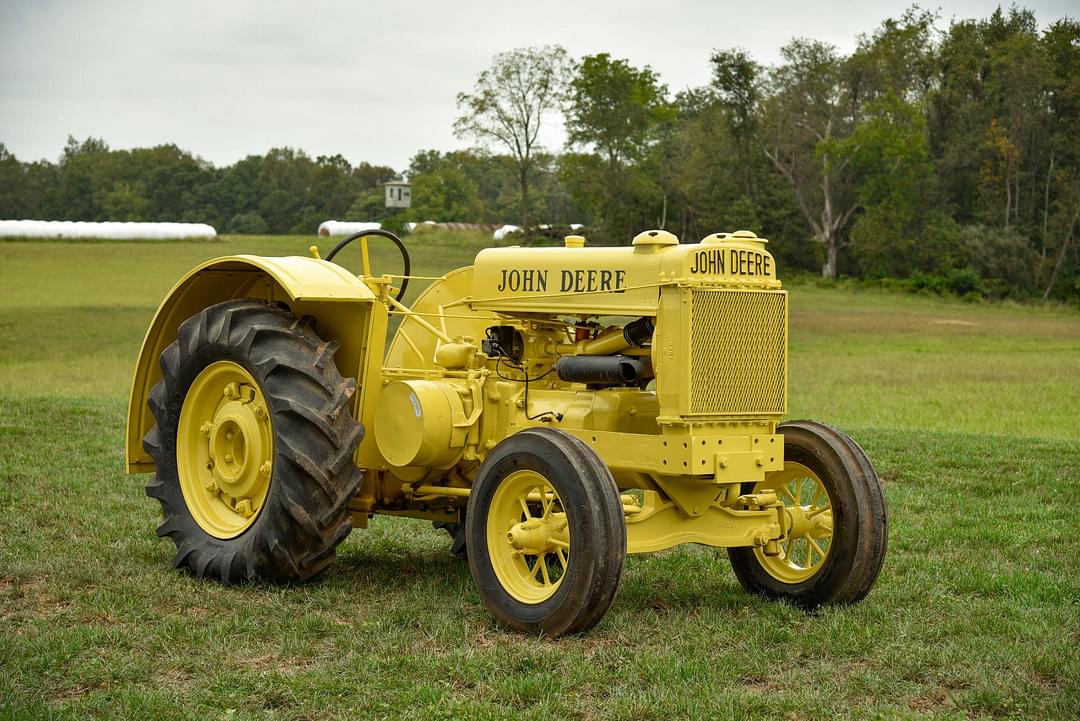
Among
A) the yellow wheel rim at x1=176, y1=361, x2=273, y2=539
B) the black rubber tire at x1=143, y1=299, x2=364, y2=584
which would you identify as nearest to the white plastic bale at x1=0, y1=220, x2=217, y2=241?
the yellow wheel rim at x1=176, y1=361, x2=273, y2=539

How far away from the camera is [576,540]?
5.56 meters

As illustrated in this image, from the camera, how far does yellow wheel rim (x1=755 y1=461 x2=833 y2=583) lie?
6445 millimetres

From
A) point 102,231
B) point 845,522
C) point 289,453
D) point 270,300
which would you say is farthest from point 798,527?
point 102,231

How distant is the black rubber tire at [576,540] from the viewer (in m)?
5.51

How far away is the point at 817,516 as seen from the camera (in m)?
6.46

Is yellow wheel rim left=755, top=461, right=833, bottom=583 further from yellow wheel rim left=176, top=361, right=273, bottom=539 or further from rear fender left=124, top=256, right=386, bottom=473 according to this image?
yellow wheel rim left=176, top=361, right=273, bottom=539

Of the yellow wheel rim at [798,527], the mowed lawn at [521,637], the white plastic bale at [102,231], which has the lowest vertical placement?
the mowed lawn at [521,637]

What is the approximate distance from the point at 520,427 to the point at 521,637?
125 centimetres

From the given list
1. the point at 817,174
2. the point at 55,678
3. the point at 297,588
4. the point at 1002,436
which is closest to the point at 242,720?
the point at 55,678

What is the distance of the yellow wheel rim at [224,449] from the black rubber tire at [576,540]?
1530 millimetres

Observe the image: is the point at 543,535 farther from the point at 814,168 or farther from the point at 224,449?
the point at 814,168

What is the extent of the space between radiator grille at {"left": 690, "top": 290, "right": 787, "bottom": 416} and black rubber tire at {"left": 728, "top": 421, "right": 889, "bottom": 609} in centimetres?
35

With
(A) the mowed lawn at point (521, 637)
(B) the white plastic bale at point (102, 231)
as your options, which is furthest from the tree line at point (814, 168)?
(A) the mowed lawn at point (521, 637)

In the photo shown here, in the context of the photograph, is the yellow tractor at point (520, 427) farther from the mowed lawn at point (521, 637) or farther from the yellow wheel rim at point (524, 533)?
the mowed lawn at point (521, 637)
